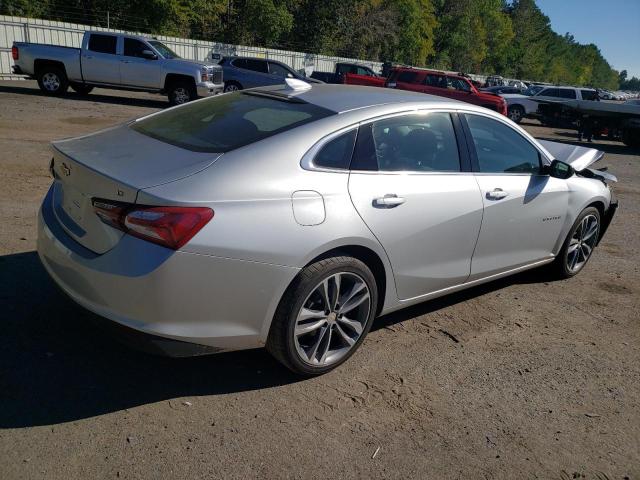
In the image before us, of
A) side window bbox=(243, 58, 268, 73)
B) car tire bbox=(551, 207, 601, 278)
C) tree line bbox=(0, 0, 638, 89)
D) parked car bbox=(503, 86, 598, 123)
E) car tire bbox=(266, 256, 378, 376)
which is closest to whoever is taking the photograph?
car tire bbox=(266, 256, 378, 376)

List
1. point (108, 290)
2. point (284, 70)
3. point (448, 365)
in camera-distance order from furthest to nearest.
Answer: point (284, 70) < point (448, 365) < point (108, 290)

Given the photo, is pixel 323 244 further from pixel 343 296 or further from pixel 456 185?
pixel 456 185

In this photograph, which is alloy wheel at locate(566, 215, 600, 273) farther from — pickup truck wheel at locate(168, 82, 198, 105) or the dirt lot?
pickup truck wheel at locate(168, 82, 198, 105)

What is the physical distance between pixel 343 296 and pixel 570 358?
1.75m

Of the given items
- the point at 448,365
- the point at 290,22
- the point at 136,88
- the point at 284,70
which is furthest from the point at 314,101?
the point at 290,22

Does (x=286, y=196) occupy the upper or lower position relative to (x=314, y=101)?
lower

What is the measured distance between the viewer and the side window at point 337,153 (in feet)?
10.6

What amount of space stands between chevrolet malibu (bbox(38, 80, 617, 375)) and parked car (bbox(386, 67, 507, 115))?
1774 centimetres

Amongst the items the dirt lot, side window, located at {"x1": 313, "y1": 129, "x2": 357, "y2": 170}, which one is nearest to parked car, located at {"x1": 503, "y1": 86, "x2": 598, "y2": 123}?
the dirt lot

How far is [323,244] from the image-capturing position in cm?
307

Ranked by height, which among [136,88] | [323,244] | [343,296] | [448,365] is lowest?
[136,88]

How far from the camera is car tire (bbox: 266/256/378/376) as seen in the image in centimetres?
307

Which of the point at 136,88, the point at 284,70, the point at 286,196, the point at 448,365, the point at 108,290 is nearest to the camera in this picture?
the point at 108,290

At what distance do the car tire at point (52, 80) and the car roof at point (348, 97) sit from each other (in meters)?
14.5
